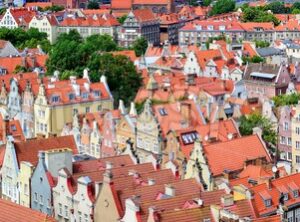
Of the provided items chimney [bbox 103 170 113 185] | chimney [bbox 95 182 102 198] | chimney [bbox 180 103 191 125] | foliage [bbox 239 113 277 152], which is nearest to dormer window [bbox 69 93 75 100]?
chimney [bbox 180 103 191 125]

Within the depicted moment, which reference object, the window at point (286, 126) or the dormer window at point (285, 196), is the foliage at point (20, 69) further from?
the dormer window at point (285, 196)

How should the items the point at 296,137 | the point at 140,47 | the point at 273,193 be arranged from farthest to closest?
the point at 140,47 → the point at 296,137 → the point at 273,193

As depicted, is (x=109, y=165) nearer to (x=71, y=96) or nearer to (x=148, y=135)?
(x=148, y=135)

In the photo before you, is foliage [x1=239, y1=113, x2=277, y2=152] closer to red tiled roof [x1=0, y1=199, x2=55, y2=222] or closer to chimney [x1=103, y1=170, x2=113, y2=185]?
chimney [x1=103, y1=170, x2=113, y2=185]

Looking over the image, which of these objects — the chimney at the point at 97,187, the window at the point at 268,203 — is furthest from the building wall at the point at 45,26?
the window at the point at 268,203

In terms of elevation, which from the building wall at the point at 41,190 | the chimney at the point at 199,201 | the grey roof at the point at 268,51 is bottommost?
the building wall at the point at 41,190

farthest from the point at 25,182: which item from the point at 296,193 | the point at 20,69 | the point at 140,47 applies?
the point at 140,47
